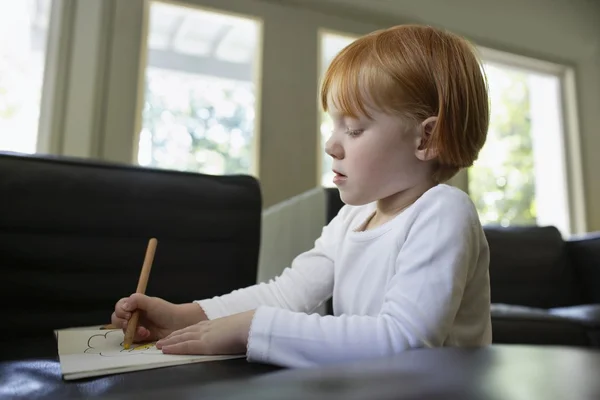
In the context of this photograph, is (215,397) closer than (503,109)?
Yes

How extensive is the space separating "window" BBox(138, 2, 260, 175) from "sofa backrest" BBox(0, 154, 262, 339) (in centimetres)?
77

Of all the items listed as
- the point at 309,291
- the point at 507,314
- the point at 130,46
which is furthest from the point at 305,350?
the point at 130,46

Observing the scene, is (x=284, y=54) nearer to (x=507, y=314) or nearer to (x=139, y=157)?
(x=139, y=157)

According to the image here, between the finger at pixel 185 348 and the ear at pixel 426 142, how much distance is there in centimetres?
33

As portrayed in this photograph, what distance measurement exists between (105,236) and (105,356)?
1.49 feet

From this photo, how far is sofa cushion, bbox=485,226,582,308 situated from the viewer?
166 centimetres

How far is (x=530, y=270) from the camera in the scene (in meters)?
1.69

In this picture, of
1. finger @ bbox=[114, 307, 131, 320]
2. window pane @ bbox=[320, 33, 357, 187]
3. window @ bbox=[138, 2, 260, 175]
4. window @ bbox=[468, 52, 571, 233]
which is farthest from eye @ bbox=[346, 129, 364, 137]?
window @ bbox=[468, 52, 571, 233]

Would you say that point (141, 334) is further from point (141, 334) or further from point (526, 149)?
point (526, 149)

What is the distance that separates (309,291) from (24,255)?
1.60 feet

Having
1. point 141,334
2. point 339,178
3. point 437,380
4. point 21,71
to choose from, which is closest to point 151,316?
point 141,334

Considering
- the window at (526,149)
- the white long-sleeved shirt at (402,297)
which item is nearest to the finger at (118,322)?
the white long-sleeved shirt at (402,297)

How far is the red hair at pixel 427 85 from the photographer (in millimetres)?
588

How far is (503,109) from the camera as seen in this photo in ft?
8.52
